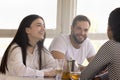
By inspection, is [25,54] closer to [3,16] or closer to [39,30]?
[39,30]

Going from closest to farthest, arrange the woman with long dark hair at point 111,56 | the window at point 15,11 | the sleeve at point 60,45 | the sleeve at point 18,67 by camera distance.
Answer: the woman with long dark hair at point 111,56 < the sleeve at point 18,67 < the sleeve at point 60,45 < the window at point 15,11

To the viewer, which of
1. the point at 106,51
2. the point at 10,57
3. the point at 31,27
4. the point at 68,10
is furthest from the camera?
the point at 68,10

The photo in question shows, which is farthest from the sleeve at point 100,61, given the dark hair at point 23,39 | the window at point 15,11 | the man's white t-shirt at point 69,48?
the window at point 15,11

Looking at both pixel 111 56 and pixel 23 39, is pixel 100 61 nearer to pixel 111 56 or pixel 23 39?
pixel 111 56

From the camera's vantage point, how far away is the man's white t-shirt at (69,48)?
2941 millimetres

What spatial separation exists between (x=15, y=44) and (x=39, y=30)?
0.93ft

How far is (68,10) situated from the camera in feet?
11.5

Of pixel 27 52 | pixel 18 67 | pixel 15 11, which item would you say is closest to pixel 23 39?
pixel 27 52

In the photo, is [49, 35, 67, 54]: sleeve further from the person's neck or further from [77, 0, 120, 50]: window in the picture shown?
[77, 0, 120, 50]: window

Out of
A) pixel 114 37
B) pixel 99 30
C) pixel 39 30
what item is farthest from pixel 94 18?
pixel 114 37

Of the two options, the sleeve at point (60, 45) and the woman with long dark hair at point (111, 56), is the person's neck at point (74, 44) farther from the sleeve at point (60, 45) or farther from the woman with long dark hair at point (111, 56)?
the woman with long dark hair at point (111, 56)

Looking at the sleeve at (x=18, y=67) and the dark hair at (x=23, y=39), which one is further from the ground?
the dark hair at (x=23, y=39)

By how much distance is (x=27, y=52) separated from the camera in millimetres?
2371

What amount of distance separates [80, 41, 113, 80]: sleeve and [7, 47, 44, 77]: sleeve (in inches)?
17.2
